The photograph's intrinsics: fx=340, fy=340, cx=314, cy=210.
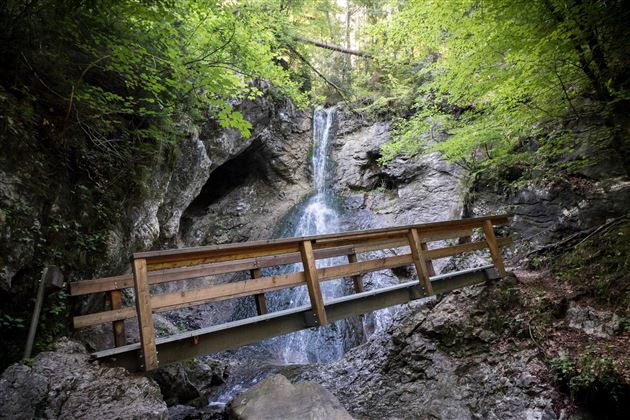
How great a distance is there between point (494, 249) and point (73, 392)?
6701 mm

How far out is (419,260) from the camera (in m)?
5.48

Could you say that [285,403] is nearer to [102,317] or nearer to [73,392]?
[73,392]

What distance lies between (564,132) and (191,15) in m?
7.98

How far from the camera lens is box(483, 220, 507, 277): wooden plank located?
6.52 m

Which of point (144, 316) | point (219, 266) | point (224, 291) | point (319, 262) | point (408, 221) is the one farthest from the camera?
point (408, 221)

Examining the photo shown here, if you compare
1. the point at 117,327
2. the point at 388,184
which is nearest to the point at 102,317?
the point at 117,327

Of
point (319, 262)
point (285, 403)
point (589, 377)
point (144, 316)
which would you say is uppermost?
point (319, 262)

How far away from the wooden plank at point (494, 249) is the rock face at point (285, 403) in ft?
13.9

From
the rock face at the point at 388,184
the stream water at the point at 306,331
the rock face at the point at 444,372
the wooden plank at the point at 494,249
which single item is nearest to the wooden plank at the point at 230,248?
the wooden plank at the point at 494,249

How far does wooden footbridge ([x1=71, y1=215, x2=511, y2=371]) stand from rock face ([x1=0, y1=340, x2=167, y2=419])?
0.69ft

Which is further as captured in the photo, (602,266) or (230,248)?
(602,266)

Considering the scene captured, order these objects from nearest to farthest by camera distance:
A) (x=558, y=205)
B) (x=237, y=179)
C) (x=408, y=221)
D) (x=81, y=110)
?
(x=81, y=110) < (x=558, y=205) < (x=408, y=221) < (x=237, y=179)

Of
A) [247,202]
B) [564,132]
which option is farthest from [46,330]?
[247,202]

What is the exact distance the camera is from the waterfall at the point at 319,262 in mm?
8805
